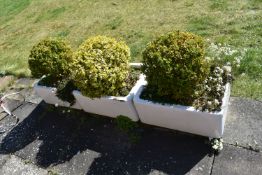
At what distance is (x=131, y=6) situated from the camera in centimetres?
1180

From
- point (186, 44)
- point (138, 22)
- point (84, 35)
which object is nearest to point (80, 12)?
point (84, 35)

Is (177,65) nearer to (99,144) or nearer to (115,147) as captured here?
(115,147)

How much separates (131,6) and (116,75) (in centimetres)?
576

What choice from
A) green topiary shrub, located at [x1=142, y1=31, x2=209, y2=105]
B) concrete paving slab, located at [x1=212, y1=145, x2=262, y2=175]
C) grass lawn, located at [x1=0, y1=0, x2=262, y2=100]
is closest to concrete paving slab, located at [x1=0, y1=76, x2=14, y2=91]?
grass lawn, located at [x1=0, y1=0, x2=262, y2=100]

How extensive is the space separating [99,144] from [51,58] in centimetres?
207

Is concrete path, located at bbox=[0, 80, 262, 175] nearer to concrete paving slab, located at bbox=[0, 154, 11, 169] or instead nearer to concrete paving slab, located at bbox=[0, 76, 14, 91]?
concrete paving slab, located at bbox=[0, 154, 11, 169]

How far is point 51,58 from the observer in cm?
750

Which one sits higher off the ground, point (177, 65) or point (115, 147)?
point (177, 65)

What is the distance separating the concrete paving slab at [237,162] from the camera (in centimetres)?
556

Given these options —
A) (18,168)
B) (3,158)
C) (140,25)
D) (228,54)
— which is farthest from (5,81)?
(228,54)

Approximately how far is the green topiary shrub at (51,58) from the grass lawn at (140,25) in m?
1.95

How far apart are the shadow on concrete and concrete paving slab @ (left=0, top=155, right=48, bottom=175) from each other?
15 cm

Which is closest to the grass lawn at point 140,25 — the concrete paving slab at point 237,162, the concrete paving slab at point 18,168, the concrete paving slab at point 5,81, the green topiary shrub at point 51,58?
the concrete paving slab at point 5,81

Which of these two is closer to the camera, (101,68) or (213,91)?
(213,91)
